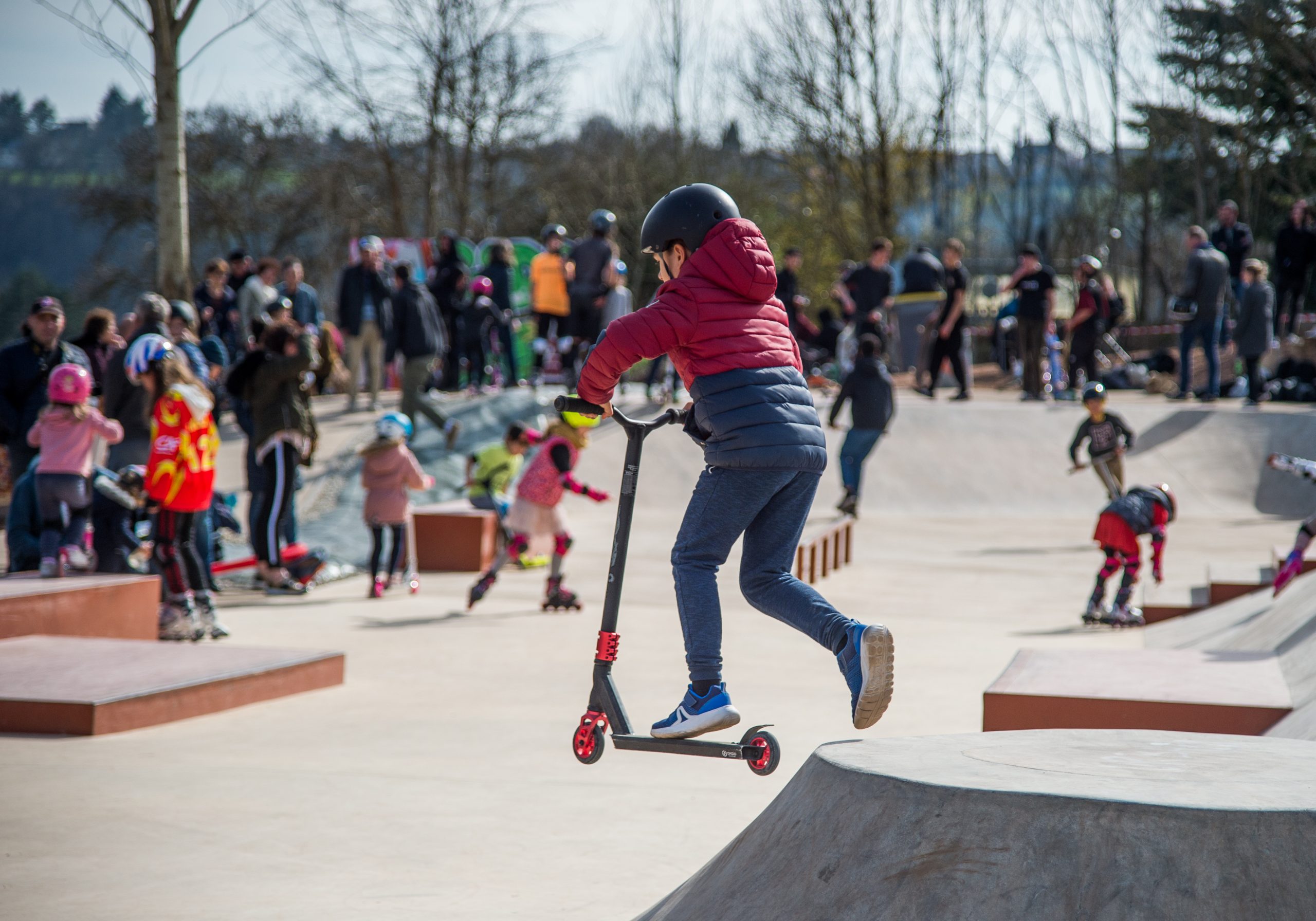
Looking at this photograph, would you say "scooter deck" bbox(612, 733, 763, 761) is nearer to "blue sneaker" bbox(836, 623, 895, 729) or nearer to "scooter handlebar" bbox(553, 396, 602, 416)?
"blue sneaker" bbox(836, 623, 895, 729)

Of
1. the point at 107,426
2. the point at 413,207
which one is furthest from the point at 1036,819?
the point at 413,207

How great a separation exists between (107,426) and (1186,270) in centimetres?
1335

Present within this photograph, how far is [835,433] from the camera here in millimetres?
16625

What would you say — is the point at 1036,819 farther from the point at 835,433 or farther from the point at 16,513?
the point at 835,433

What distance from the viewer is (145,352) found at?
7.89 metres

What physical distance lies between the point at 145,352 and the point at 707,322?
544cm

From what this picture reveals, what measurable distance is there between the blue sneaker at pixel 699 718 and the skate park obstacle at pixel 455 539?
8.26m

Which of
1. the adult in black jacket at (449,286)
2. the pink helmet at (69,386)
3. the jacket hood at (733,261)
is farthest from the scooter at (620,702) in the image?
the adult in black jacket at (449,286)

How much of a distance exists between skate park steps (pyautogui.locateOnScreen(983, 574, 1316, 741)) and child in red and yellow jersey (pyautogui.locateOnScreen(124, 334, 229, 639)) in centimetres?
488

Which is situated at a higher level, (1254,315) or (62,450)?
(1254,315)

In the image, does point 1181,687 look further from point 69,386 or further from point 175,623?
point 69,386

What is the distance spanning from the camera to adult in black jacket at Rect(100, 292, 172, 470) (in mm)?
8742

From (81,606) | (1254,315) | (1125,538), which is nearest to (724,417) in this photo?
(81,606)

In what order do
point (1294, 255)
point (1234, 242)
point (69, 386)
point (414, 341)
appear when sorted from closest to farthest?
point (69, 386) < point (414, 341) < point (1234, 242) < point (1294, 255)
